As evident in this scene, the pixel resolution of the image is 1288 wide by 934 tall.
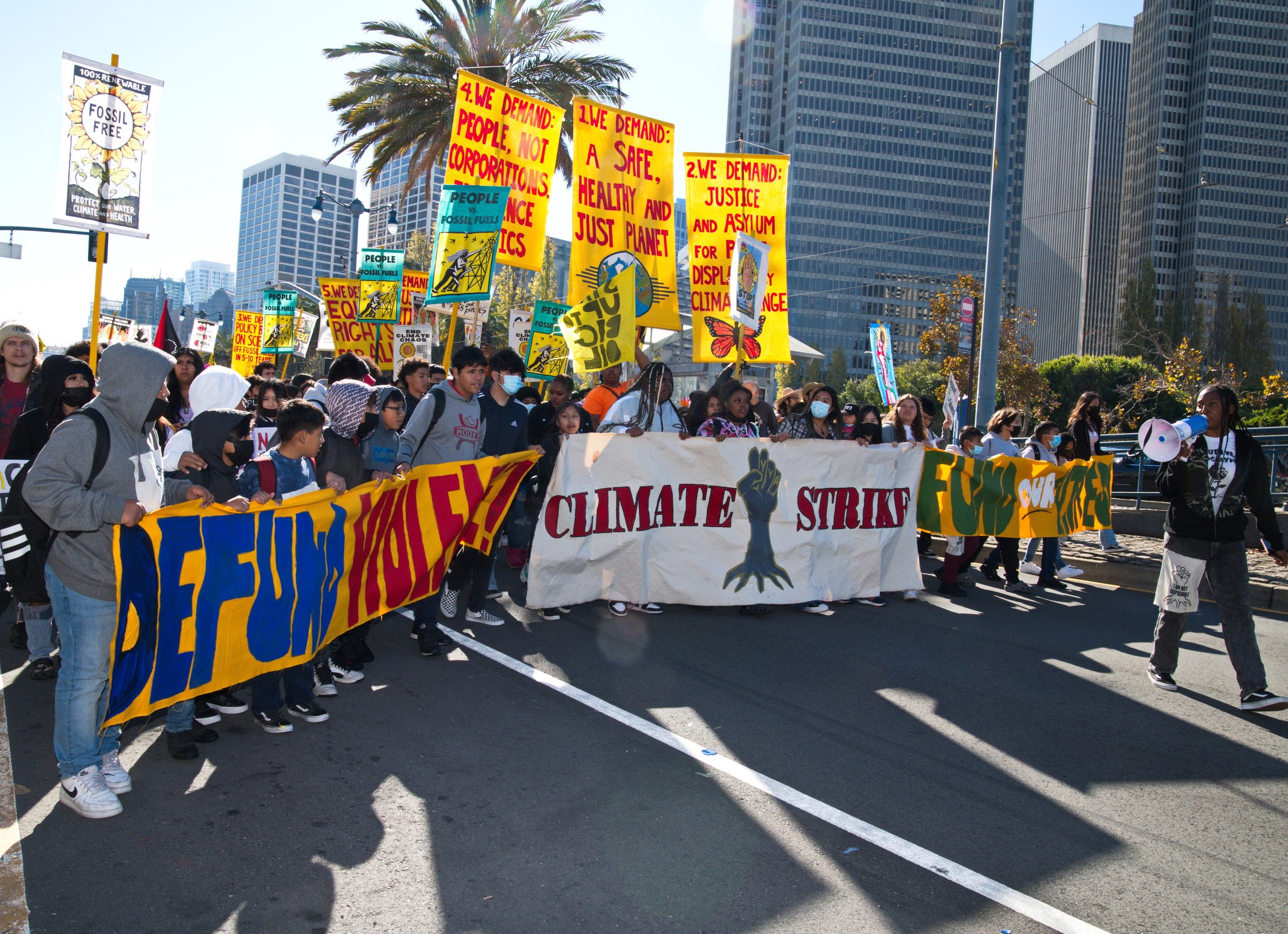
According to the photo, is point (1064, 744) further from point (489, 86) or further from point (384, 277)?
point (384, 277)

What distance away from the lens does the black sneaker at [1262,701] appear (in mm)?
5387

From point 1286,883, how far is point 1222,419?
3275 millimetres

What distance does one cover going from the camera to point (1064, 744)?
4801mm

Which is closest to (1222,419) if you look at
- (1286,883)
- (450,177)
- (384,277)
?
(1286,883)

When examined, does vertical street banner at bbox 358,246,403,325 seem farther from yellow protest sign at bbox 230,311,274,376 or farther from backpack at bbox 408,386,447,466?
backpack at bbox 408,386,447,466

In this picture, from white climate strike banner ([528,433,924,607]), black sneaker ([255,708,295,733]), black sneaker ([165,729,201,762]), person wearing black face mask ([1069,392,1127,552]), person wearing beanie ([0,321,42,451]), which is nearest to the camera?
black sneaker ([165,729,201,762])

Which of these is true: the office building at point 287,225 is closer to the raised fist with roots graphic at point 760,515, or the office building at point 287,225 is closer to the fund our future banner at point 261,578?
the raised fist with roots graphic at point 760,515

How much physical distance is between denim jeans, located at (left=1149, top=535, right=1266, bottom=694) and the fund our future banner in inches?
181

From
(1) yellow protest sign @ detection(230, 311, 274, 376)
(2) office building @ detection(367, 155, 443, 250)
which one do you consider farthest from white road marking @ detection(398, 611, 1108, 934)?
(2) office building @ detection(367, 155, 443, 250)

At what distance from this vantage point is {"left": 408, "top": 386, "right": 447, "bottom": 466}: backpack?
20.6 feet

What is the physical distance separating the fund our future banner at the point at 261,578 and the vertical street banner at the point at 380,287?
10.4 m

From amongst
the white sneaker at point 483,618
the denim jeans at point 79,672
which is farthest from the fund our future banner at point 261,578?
the white sneaker at point 483,618

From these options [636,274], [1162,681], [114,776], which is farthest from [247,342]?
[1162,681]

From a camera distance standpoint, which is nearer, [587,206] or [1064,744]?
[1064,744]
